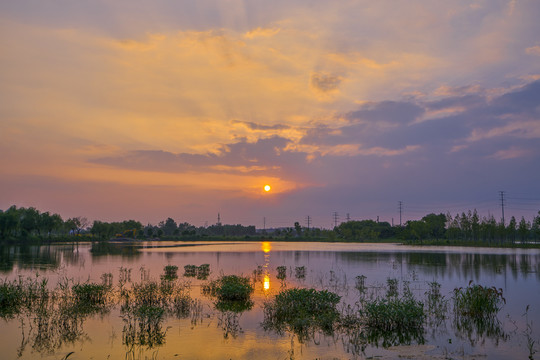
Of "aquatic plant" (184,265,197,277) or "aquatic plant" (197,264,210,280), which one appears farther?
"aquatic plant" (184,265,197,277)

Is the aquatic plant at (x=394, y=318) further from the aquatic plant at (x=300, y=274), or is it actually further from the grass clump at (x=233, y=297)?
the aquatic plant at (x=300, y=274)

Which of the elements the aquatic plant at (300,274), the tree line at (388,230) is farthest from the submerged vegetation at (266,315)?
the tree line at (388,230)

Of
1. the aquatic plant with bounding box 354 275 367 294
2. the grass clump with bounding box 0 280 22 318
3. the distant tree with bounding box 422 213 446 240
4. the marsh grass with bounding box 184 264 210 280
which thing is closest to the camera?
the grass clump with bounding box 0 280 22 318

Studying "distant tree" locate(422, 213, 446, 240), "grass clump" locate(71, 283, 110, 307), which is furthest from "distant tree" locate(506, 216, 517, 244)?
"grass clump" locate(71, 283, 110, 307)

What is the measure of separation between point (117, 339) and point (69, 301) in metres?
7.90

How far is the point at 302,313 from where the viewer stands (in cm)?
1664

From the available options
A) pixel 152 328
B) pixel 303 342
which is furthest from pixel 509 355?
pixel 152 328

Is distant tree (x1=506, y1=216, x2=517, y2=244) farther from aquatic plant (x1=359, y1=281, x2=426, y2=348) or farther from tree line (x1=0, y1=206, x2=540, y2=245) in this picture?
aquatic plant (x1=359, y1=281, x2=426, y2=348)

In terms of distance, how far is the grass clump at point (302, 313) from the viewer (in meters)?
15.5

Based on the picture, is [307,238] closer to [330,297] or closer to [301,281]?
[301,281]

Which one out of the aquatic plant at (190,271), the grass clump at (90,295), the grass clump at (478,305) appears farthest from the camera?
the aquatic plant at (190,271)

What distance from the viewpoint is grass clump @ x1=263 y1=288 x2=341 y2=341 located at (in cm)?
1552

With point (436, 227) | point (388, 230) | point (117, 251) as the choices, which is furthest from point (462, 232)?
point (117, 251)

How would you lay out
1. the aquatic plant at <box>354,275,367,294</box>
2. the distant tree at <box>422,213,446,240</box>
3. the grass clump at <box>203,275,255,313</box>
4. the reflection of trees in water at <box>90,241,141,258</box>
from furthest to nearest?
the distant tree at <box>422,213,446,240</box> < the reflection of trees in water at <box>90,241,141,258</box> < the aquatic plant at <box>354,275,367,294</box> < the grass clump at <box>203,275,255,313</box>
